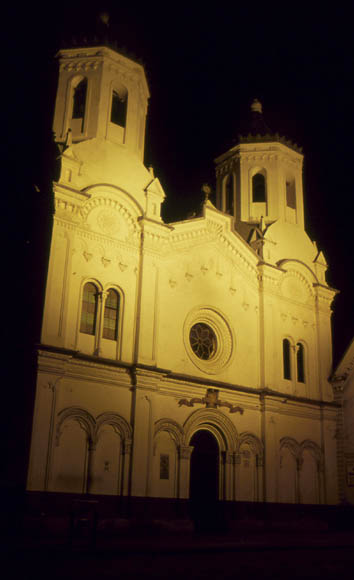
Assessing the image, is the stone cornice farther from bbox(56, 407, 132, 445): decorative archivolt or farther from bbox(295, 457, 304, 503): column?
Answer: bbox(295, 457, 304, 503): column

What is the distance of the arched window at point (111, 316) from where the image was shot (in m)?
21.8

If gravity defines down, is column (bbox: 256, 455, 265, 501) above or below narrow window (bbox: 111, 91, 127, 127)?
below

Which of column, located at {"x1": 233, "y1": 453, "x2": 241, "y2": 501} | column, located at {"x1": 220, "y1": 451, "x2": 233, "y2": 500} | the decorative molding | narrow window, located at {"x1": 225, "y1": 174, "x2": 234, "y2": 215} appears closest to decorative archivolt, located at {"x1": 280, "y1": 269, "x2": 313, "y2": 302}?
narrow window, located at {"x1": 225, "y1": 174, "x2": 234, "y2": 215}

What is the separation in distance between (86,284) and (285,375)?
10.3 metres

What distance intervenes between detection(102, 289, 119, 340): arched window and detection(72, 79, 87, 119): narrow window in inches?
301

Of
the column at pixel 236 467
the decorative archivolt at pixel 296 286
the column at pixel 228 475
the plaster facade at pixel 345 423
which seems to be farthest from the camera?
the decorative archivolt at pixel 296 286

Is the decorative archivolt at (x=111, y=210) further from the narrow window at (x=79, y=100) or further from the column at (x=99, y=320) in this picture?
the narrow window at (x=79, y=100)

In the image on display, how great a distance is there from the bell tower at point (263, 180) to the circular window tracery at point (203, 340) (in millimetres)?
6860

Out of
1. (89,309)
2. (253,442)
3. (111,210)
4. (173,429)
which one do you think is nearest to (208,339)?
(173,429)

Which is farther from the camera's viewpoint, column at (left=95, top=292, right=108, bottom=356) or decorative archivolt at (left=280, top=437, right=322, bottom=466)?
decorative archivolt at (left=280, top=437, right=322, bottom=466)

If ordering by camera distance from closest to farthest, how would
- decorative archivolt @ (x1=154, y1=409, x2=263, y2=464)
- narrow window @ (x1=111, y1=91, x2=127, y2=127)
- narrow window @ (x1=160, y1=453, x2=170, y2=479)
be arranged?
1. narrow window @ (x1=160, y1=453, x2=170, y2=479)
2. decorative archivolt @ (x1=154, y1=409, x2=263, y2=464)
3. narrow window @ (x1=111, y1=91, x2=127, y2=127)

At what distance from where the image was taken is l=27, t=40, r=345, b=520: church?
798 inches

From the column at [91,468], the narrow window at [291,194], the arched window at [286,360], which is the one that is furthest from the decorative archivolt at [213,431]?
the narrow window at [291,194]

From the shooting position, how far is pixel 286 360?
89.4ft
